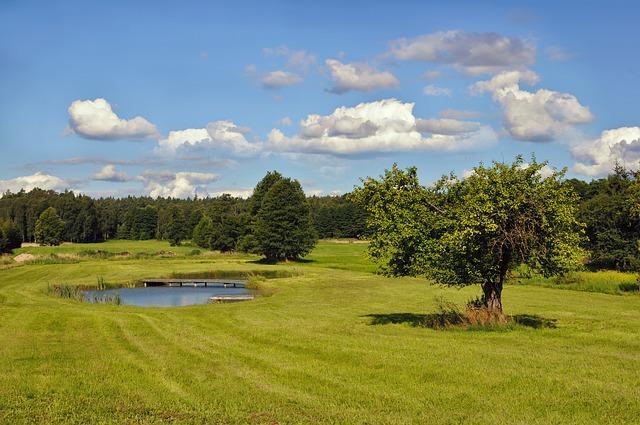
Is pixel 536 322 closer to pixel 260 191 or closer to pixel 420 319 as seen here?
pixel 420 319

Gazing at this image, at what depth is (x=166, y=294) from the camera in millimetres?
61969

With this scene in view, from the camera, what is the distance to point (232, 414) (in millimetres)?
12758

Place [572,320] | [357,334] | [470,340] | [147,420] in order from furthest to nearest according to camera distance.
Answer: [572,320], [357,334], [470,340], [147,420]

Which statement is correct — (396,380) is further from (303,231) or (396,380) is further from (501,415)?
(303,231)

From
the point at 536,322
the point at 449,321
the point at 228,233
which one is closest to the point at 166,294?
the point at 449,321

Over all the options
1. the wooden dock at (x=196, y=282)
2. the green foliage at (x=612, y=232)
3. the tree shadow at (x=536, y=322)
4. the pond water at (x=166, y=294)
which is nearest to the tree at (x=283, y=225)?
the wooden dock at (x=196, y=282)

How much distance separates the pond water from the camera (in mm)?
54412

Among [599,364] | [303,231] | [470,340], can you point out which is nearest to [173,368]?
[470,340]

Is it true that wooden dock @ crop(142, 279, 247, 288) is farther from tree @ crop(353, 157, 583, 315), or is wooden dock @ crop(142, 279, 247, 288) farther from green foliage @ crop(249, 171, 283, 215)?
tree @ crop(353, 157, 583, 315)

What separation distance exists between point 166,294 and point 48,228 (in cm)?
12170

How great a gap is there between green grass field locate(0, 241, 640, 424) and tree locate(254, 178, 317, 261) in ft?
193

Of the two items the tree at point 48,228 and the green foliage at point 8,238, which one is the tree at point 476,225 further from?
the tree at point 48,228

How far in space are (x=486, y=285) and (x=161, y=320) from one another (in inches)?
650

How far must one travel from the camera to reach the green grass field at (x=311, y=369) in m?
12.9
